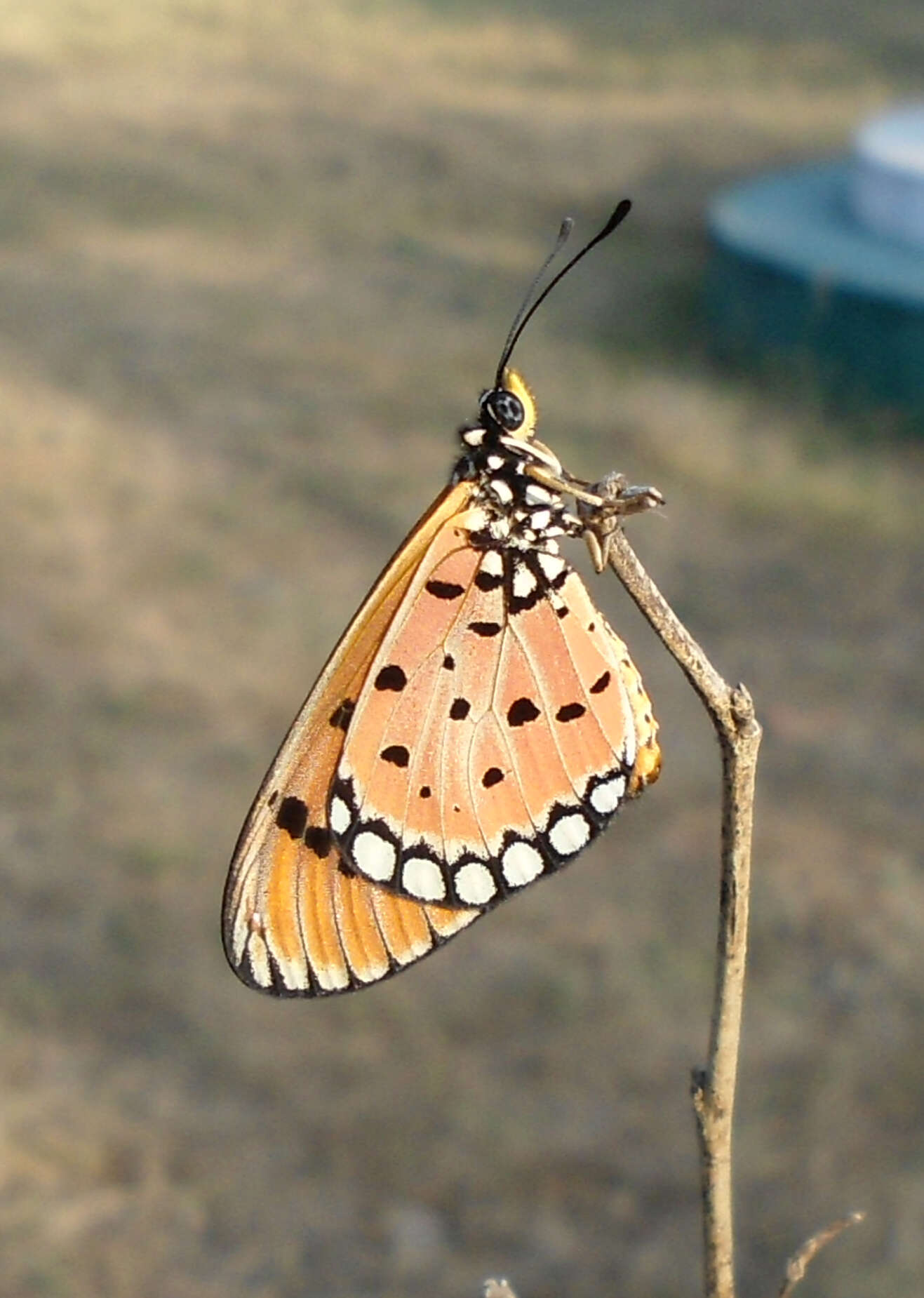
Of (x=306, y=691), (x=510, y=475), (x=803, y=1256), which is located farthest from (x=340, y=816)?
(x=306, y=691)

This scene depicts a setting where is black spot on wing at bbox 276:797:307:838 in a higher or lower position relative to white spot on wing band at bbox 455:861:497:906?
higher

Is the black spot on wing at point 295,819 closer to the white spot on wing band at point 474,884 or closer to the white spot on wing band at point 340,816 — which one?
the white spot on wing band at point 340,816

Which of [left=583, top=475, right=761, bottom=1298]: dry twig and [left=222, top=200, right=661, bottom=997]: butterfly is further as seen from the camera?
[left=222, top=200, right=661, bottom=997]: butterfly

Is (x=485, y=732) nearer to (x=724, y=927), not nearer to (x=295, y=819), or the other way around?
(x=295, y=819)

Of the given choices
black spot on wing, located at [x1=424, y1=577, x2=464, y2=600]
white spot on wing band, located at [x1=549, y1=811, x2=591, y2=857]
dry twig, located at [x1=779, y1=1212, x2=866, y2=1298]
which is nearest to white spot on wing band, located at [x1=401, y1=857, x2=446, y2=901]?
white spot on wing band, located at [x1=549, y1=811, x2=591, y2=857]

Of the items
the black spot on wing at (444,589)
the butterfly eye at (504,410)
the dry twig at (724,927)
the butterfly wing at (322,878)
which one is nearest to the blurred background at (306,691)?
the butterfly wing at (322,878)

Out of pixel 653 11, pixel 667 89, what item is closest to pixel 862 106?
pixel 667 89

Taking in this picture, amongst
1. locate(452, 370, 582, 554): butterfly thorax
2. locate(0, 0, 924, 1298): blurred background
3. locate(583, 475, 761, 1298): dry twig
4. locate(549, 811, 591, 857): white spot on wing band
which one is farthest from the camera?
locate(0, 0, 924, 1298): blurred background

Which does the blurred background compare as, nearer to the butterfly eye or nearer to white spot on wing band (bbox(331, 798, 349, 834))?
white spot on wing band (bbox(331, 798, 349, 834))

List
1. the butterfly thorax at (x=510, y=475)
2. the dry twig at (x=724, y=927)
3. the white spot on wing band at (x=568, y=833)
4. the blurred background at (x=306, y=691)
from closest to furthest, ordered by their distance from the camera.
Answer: the dry twig at (x=724, y=927)
the butterfly thorax at (x=510, y=475)
the white spot on wing band at (x=568, y=833)
the blurred background at (x=306, y=691)
